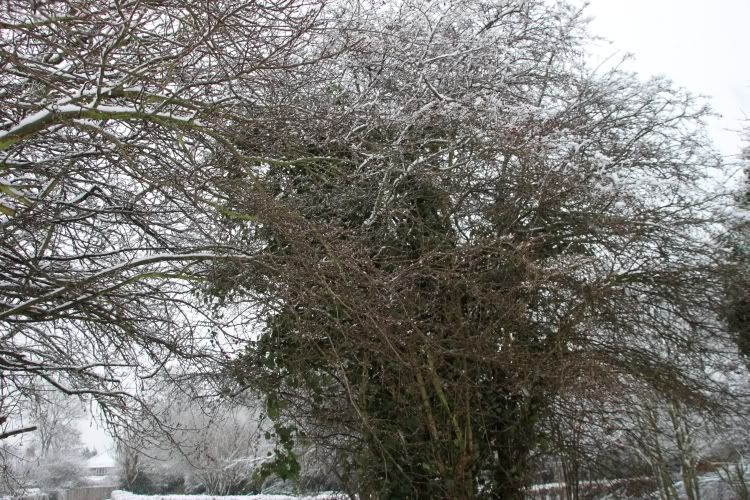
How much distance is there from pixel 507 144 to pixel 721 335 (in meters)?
3.44

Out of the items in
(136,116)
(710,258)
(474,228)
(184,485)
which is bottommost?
(184,485)

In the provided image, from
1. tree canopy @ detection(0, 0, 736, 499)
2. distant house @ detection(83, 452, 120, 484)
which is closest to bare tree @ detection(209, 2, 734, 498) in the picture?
tree canopy @ detection(0, 0, 736, 499)

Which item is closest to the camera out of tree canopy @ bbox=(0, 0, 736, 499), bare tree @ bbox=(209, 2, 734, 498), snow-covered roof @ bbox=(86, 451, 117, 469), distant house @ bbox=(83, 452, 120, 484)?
tree canopy @ bbox=(0, 0, 736, 499)

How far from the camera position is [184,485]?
31.1 meters

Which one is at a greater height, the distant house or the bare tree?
the bare tree

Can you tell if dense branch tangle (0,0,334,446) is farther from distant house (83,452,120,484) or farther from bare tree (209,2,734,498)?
distant house (83,452,120,484)

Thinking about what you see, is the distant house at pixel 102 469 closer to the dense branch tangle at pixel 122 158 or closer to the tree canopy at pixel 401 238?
the dense branch tangle at pixel 122 158

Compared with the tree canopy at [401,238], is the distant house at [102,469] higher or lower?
lower

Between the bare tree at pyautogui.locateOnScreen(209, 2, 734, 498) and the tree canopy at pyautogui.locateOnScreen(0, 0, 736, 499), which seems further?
the bare tree at pyautogui.locateOnScreen(209, 2, 734, 498)

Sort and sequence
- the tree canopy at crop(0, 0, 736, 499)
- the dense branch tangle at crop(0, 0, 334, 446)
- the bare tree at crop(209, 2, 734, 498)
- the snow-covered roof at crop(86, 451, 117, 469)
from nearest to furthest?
the dense branch tangle at crop(0, 0, 334, 446) → the tree canopy at crop(0, 0, 736, 499) → the bare tree at crop(209, 2, 734, 498) → the snow-covered roof at crop(86, 451, 117, 469)

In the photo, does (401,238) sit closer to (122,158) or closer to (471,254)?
(471,254)

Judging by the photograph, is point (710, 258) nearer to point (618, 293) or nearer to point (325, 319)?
point (618, 293)

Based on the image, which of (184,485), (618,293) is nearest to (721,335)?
(618,293)

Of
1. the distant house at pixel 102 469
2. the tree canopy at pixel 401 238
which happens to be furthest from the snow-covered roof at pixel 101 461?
the tree canopy at pixel 401 238
